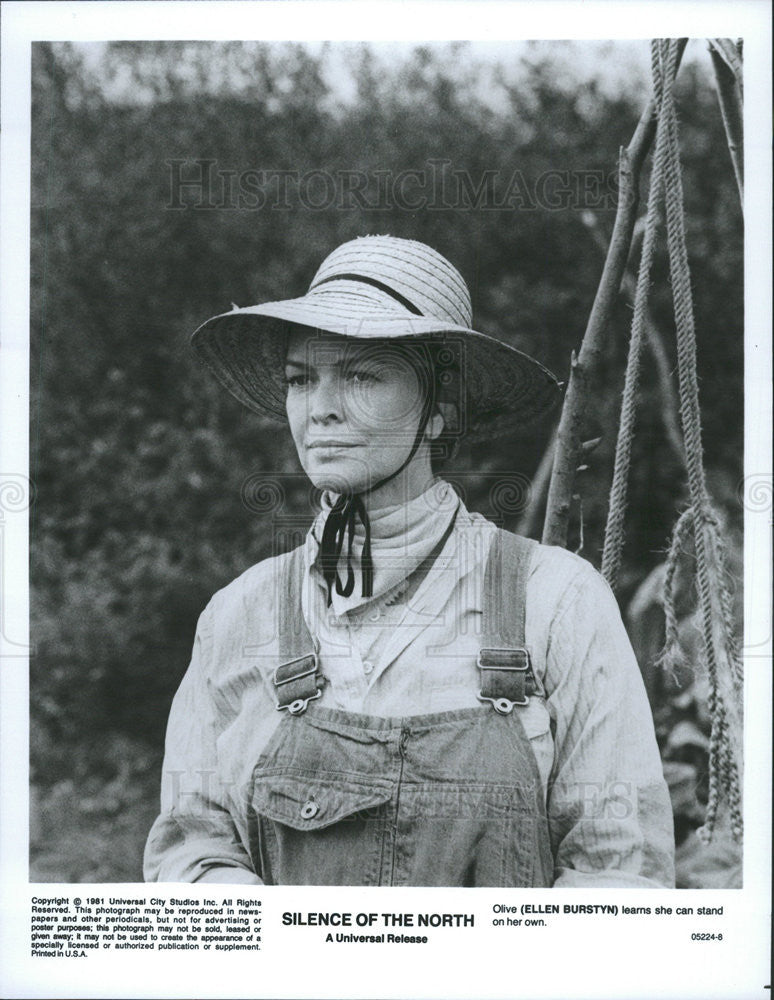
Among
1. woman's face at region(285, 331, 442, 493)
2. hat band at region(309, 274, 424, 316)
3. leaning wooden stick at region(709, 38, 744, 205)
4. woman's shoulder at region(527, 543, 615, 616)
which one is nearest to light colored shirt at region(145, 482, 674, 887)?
woman's shoulder at region(527, 543, 615, 616)

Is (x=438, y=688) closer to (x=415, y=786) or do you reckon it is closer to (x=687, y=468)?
(x=415, y=786)

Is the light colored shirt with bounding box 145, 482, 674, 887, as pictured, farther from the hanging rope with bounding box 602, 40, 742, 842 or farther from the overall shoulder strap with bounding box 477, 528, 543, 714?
the hanging rope with bounding box 602, 40, 742, 842

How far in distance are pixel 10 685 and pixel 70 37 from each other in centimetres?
157

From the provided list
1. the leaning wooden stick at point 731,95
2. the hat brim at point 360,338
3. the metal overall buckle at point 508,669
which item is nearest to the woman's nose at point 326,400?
the hat brim at point 360,338

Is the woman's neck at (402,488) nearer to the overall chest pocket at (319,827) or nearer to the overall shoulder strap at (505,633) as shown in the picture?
the overall shoulder strap at (505,633)

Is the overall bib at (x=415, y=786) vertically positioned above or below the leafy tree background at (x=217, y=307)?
below

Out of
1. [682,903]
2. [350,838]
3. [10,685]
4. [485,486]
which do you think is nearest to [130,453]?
[10,685]

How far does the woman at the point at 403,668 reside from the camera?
2.71 metres

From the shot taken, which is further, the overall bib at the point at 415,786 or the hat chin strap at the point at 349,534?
the hat chin strap at the point at 349,534

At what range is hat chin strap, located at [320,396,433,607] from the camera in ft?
9.23

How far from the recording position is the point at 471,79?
2.93 m

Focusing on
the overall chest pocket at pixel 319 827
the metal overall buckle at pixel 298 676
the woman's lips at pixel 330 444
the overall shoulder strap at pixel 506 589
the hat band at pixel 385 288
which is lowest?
the overall chest pocket at pixel 319 827

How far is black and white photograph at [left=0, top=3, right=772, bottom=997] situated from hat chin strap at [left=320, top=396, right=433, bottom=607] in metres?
0.01

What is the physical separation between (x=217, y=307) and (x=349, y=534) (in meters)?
0.65
